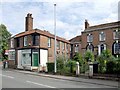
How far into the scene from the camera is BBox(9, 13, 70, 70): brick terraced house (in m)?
44.7

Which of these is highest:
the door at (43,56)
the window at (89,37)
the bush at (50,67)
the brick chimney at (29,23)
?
the brick chimney at (29,23)

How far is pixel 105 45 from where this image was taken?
51000 millimetres

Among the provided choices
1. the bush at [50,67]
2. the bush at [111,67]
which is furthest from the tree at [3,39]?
the bush at [111,67]

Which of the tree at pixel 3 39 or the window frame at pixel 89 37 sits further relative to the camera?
the tree at pixel 3 39

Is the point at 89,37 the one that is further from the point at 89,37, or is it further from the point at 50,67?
the point at 50,67

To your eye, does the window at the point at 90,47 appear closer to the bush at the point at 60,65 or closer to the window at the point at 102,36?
the window at the point at 102,36

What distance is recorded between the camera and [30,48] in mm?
44969

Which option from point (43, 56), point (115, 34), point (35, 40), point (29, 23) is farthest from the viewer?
point (29, 23)

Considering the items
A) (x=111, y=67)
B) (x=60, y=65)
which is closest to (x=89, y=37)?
(x=60, y=65)

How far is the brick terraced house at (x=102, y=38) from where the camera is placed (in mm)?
49125

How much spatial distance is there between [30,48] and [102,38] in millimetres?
15610

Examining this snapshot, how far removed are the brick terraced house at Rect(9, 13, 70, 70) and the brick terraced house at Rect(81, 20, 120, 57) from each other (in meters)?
7.04

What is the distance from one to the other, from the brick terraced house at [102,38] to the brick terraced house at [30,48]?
704 centimetres

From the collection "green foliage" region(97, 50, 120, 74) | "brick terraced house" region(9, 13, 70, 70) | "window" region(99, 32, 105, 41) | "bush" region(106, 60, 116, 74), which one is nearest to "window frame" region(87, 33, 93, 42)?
"window" region(99, 32, 105, 41)
